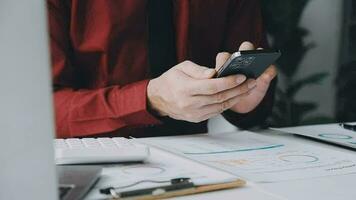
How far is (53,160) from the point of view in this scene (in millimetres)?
373

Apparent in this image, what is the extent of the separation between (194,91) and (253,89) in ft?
0.44

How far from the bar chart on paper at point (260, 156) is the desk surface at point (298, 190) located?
0.02m

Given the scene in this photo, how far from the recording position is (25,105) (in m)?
0.36

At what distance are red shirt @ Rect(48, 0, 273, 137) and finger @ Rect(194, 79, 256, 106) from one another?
0.18 metres

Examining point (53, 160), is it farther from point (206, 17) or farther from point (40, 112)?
point (206, 17)

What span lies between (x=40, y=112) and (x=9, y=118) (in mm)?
24

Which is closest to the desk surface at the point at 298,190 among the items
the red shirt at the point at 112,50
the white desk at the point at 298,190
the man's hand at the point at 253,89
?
the white desk at the point at 298,190

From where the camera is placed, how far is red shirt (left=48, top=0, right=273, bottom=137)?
3.04 feet

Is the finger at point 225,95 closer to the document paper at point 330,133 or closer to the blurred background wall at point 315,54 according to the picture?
the document paper at point 330,133

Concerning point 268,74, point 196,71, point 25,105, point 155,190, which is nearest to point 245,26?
point 268,74

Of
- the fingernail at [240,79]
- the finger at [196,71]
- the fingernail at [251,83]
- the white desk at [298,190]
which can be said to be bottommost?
the white desk at [298,190]

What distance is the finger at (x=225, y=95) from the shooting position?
0.77 m

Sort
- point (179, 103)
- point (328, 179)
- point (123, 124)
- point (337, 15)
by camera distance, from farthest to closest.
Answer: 1. point (337, 15)
2. point (123, 124)
3. point (179, 103)
4. point (328, 179)

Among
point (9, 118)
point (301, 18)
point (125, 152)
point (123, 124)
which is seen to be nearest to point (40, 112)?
point (9, 118)
